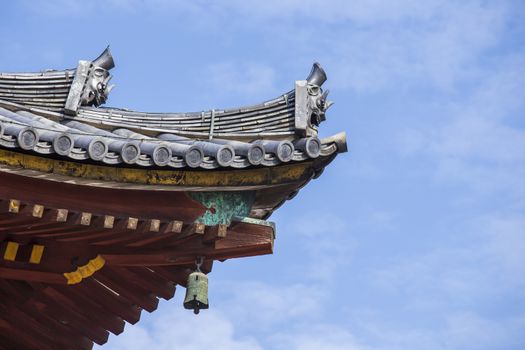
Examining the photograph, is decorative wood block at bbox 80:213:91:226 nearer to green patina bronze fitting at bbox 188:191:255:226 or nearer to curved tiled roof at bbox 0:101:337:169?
curved tiled roof at bbox 0:101:337:169

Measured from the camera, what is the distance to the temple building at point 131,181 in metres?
11.3

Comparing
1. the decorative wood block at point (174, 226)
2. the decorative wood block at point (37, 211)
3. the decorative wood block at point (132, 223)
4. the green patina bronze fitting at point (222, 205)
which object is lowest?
the decorative wood block at point (37, 211)

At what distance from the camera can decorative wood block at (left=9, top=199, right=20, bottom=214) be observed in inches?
442

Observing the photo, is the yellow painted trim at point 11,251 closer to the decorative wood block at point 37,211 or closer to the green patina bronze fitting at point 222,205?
the decorative wood block at point 37,211

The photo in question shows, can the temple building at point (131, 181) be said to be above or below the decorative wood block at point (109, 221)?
above

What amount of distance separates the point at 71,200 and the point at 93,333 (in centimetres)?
270

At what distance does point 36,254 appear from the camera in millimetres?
12234

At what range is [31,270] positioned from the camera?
12.3 m

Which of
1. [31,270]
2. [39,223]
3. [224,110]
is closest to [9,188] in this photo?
[39,223]

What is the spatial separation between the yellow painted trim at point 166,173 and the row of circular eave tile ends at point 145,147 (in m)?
0.14

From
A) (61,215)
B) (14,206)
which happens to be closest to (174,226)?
(61,215)

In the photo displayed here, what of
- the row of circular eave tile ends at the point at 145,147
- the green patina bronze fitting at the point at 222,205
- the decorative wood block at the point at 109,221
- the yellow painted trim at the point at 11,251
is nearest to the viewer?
the row of circular eave tile ends at the point at 145,147

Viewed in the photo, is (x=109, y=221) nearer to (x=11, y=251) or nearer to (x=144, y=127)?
(x=144, y=127)

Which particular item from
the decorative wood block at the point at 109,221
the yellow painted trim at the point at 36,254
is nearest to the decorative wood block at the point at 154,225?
the decorative wood block at the point at 109,221
